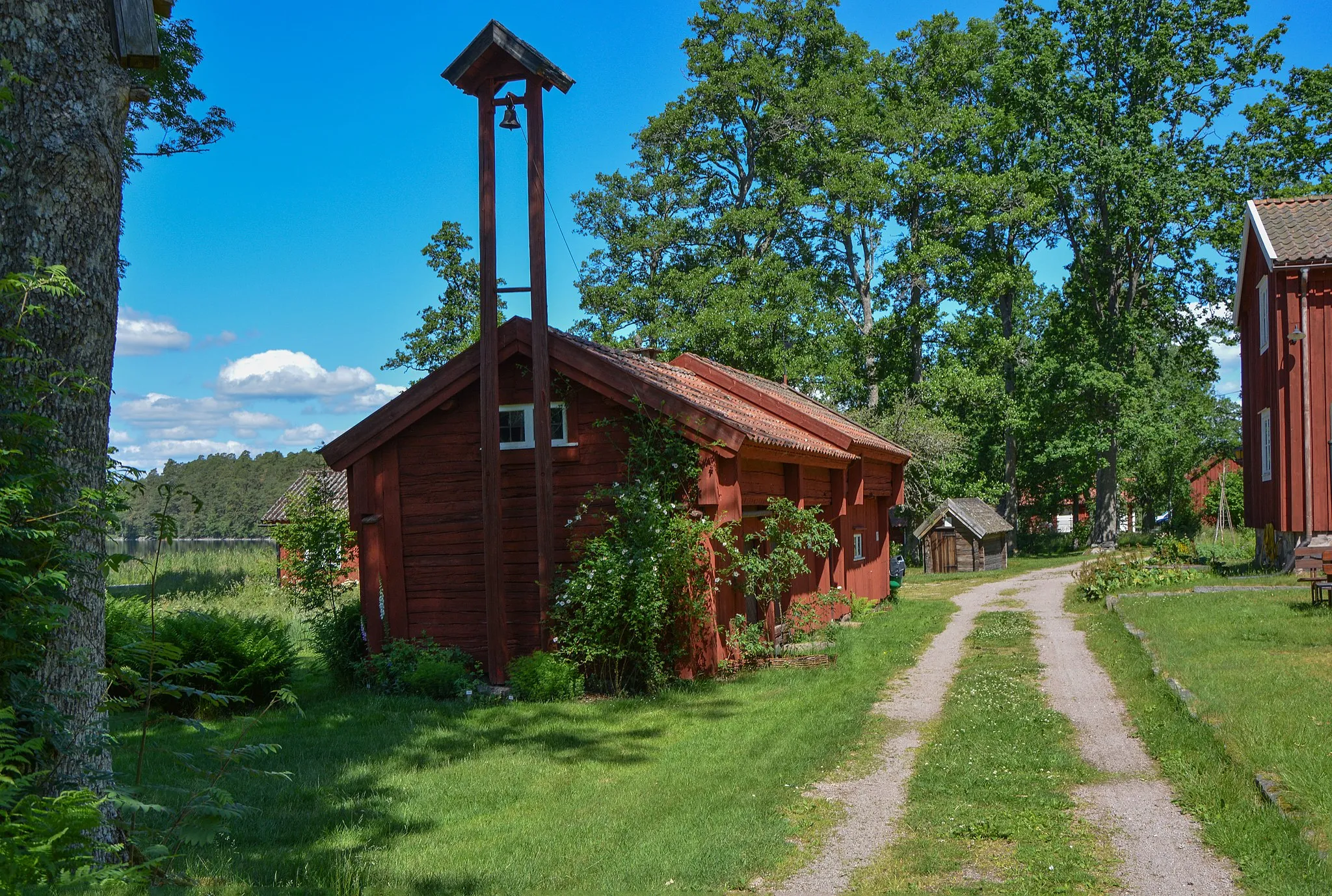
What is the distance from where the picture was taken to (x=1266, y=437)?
2186cm

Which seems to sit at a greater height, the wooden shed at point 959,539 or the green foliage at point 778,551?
the green foliage at point 778,551

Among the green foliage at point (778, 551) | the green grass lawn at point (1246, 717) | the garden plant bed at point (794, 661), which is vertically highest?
the green foliage at point (778, 551)

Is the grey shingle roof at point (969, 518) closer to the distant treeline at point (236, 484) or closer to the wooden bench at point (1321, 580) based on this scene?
the wooden bench at point (1321, 580)

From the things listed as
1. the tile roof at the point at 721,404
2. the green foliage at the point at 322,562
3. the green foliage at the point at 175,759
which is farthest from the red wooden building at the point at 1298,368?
the green foliage at the point at 175,759

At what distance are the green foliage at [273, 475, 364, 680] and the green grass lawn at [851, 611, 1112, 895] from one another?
821 cm

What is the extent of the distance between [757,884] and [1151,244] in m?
37.0

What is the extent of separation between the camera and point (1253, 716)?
27.5 feet

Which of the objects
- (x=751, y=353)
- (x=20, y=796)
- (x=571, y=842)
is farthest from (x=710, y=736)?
(x=751, y=353)

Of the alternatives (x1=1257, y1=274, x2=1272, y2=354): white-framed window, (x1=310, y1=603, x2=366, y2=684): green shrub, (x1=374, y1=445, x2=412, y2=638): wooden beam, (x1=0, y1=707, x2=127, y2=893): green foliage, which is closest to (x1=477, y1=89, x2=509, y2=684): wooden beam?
(x1=374, y1=445, x2=412, y2=638): wooden beam

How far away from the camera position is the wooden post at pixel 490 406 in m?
12.3

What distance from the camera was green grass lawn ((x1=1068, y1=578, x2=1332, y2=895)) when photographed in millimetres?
5820

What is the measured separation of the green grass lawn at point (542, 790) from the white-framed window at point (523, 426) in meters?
3.55

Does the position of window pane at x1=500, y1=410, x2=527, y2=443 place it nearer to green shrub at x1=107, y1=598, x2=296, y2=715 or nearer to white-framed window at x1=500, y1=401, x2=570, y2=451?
white-framed window at x1=500, y1=401, x2=570, y2=451

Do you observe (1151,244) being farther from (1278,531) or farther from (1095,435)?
(1278,531)
